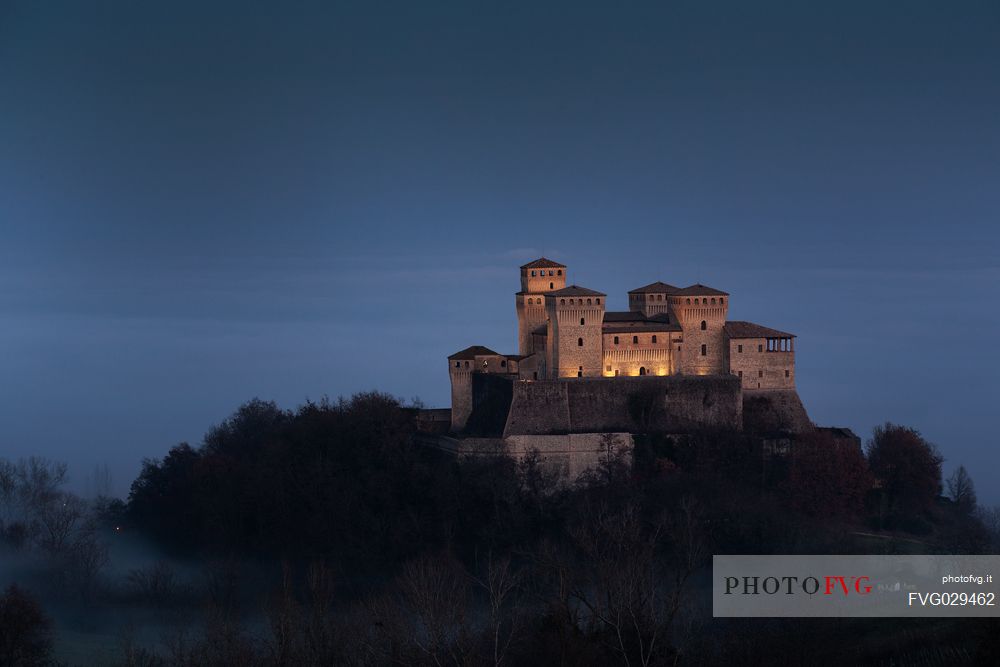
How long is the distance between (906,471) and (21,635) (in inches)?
1079

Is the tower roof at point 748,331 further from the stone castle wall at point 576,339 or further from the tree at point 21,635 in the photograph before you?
the tree at point 21,635

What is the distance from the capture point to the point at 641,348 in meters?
54.9

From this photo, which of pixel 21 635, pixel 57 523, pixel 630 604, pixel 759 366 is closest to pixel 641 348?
pixel 759 366

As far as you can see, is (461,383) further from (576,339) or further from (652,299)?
(652,299)

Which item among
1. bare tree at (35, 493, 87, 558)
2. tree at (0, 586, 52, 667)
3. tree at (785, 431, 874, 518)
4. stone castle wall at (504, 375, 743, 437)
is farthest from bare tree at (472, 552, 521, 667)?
bare tree at (35, 493, 87, 558)

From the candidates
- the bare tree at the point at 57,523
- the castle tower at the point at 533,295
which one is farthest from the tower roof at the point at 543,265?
the bare tree at the point at 57,523

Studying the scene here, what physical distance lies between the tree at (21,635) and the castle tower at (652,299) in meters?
23.0

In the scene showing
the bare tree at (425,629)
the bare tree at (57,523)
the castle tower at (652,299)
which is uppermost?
the castle tower at (652,299)

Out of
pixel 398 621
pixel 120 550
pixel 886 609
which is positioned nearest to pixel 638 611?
pixel 398 621

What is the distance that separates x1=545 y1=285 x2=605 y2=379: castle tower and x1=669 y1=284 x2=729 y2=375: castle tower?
287 centimetres

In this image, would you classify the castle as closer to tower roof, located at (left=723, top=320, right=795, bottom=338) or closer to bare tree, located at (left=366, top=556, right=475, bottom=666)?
tower roof, located at (left=723, top=320, right=795, bottom=338)

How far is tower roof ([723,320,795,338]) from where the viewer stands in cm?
5562

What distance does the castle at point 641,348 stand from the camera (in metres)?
54.1

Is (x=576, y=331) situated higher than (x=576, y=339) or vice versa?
(x=576, y=331)
